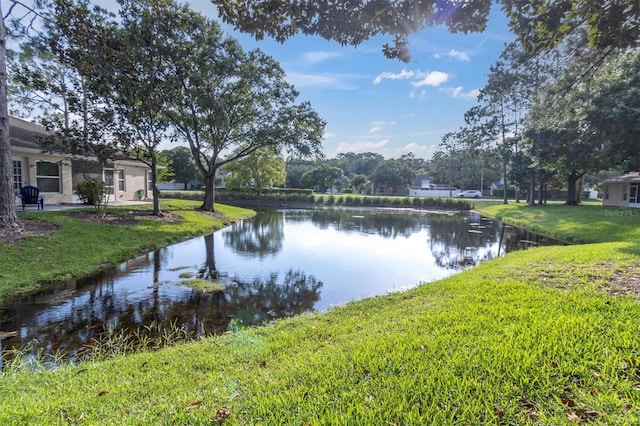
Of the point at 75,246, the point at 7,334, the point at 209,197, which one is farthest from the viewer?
the point at 209,197

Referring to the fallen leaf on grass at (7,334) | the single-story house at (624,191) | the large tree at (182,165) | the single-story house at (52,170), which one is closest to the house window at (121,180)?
the single-story house at (52,170)

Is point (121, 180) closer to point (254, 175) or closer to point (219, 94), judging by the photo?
point (219, 94)

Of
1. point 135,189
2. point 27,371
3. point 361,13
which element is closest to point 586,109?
point 361,13

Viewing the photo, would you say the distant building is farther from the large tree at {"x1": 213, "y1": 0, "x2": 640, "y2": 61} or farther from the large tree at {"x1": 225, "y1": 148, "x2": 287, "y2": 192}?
the large tree at {"x1": 213, "y1": 0, "x2": 640, "y2": 61}

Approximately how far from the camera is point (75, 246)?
9.12 m

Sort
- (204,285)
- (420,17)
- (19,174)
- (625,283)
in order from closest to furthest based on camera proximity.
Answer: (420,17), (625,283), (204,285), (19,174)

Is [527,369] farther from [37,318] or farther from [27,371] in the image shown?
[37,318]

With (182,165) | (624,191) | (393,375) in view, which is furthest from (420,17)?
(182,165)

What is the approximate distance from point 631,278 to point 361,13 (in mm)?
5416

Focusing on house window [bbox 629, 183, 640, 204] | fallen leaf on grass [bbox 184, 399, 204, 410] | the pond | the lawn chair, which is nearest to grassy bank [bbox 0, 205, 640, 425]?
fallen leaf on grass [bbox 184, 399, 204, 410]

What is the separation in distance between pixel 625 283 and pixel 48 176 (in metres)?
21.1

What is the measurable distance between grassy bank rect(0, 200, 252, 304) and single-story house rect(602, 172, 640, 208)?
31.9m

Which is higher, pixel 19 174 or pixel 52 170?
pixel 52 170

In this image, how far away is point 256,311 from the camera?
596 centimetres
